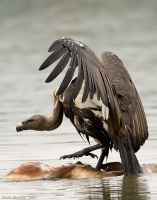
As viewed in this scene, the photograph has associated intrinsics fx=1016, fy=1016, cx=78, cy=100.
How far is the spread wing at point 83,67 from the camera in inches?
422

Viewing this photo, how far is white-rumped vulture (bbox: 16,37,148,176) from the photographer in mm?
10977

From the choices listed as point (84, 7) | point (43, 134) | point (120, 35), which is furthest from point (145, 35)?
point (43, 134)

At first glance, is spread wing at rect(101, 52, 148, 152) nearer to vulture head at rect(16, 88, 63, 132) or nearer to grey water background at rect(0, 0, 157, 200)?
grey water background at rect(0, 0, 157, 200)

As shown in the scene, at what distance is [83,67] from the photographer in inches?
432

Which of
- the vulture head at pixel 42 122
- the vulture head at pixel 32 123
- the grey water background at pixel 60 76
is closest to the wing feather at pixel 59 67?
the grey water background at pixel 60 76

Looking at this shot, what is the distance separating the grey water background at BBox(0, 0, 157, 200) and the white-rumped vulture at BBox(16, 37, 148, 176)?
51cm

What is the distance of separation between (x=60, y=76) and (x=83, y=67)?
993 cm

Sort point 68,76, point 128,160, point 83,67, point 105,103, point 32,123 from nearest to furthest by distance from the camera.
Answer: point 68,76
point 83,67
point 105,103
point 128,160
point 32,123

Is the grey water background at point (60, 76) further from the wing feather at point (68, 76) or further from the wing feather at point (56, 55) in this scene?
the wing feather at point (56, 55)

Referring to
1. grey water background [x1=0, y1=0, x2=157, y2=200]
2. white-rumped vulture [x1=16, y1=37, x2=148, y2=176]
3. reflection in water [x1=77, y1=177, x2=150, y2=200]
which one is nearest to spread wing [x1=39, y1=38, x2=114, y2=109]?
white-rumped vulture [x1=16, y1=37, x2=148, y2=176]

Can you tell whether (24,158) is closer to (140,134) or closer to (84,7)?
(140,134)

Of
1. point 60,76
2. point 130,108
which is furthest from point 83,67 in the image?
point 60,76

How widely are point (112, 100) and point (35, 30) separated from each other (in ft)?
58.7

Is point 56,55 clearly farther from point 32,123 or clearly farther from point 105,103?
point 32,123
